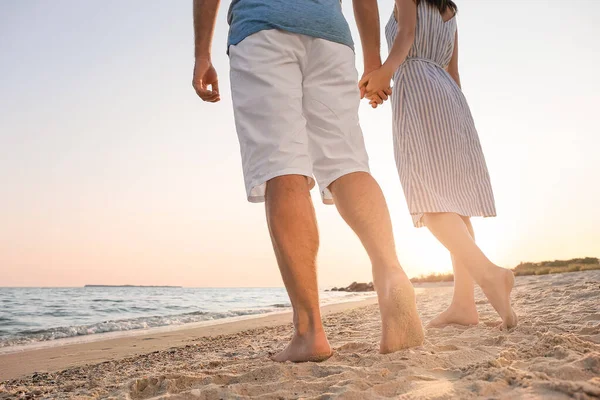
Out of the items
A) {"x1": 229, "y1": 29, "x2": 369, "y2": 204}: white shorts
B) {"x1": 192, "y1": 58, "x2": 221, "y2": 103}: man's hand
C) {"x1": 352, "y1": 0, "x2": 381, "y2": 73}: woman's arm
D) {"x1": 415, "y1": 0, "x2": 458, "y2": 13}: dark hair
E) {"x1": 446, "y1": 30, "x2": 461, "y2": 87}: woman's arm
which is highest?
{"x1": 415, "y1": 0, "x2": 458, "y2": 13}: dark hair

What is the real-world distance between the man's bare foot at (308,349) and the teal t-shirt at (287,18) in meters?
1.18

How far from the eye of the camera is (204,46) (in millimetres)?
2109

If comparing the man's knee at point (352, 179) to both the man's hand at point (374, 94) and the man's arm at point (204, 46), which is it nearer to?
the man's hand at point (374, 94)

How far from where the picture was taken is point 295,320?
67.8 inches

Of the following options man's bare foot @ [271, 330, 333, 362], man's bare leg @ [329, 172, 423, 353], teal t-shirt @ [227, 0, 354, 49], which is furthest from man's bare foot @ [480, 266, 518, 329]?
teal t-shirt @ [227, 0, 354, 49]

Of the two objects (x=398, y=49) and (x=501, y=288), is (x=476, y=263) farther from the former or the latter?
(x=398, y=49)

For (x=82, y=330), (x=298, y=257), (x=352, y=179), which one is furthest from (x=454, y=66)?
(x=82, y=330)

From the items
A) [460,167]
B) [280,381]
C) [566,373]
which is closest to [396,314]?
[280,381]

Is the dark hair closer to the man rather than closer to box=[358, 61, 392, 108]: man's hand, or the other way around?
box=[358, 61, 392, 108]: man's hand

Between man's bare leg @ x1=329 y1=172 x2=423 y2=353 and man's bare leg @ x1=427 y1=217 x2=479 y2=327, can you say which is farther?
man's bare leg @ x1=427 y1=217 x2=479 y2=327

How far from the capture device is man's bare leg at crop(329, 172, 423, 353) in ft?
5.44

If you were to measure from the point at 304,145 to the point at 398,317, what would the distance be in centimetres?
73

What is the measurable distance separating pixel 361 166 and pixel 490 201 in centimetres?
99

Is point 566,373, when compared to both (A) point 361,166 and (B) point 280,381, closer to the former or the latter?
(B) point 280,381
